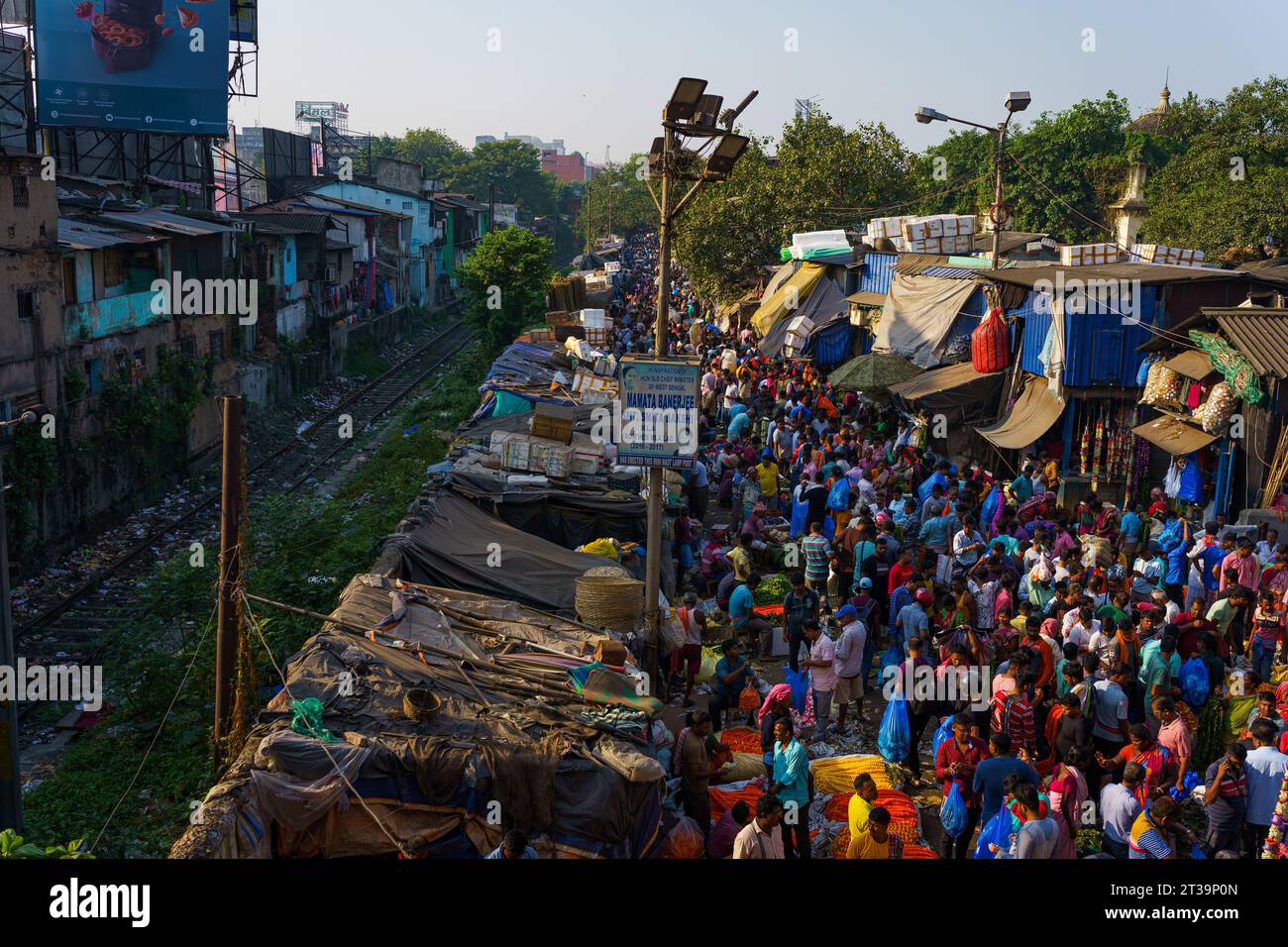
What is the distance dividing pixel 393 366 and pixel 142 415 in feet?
63.7

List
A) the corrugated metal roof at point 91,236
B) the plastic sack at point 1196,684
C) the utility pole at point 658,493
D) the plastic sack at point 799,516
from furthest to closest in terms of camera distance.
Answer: the corrugated metal roof at point 91,236 → the plastic sack at point 799,516 → the utility pole at point 658,493 → the plastic sack at point 1196,684

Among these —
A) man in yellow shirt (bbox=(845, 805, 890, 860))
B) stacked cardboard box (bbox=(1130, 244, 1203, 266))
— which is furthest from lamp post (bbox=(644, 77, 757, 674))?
stacked cardboard box (bbox=(1130, 244, 1203, 266))

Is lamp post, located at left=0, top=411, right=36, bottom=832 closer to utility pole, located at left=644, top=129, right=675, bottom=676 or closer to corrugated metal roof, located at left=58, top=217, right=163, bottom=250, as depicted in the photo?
utility pole, located at left=644, top=129, right=675, bottom=676

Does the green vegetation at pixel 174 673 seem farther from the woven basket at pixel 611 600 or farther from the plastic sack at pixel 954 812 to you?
the plastic sack at pixel 954 812

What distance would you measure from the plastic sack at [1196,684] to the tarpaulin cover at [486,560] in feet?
18.6

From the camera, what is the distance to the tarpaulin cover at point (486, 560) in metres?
12.3

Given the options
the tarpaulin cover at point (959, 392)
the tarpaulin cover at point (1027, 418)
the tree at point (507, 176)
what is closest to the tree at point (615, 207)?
the tree at point (507, 176)

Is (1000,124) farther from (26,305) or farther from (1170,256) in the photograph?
(26,305)

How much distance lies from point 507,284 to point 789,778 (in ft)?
96.9

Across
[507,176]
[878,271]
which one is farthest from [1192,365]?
[507,176]

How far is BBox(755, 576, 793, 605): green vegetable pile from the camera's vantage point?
1439 centimetres

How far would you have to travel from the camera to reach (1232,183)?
36.8 metres

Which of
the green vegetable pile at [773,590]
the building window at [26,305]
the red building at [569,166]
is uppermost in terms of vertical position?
the red building at [569,166]

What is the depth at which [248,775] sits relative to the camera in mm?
7227
